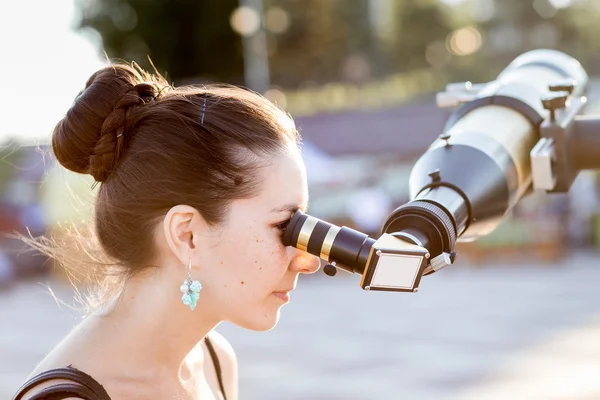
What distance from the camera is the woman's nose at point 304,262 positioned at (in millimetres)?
1971

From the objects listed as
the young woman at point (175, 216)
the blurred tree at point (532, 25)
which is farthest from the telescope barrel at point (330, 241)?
the blurred tree at point (532, 25)

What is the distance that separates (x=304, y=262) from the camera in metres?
1.98

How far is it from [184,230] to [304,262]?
282mm

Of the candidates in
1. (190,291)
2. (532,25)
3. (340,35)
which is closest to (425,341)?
(190,291)

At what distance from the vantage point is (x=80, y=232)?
8.41ft

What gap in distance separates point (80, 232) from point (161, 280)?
20.3 inches

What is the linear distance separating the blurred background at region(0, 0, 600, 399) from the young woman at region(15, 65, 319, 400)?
0.29 metres

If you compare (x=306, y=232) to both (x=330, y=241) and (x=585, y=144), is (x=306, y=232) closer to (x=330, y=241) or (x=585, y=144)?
(x=330, y=241)

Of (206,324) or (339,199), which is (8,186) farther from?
(206,324)

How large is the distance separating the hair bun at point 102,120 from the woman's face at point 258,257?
312 mm

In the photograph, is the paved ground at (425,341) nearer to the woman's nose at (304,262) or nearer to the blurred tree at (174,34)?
the woman's nose at (304,262)

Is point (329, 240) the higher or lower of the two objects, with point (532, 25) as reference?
higher

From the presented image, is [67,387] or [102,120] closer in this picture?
[67,387]

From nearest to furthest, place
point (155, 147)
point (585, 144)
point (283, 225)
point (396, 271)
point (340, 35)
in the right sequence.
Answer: point (396, 271) → point (585, 144) → point (283, 225) → point (155, 147) → point (340, 35)
